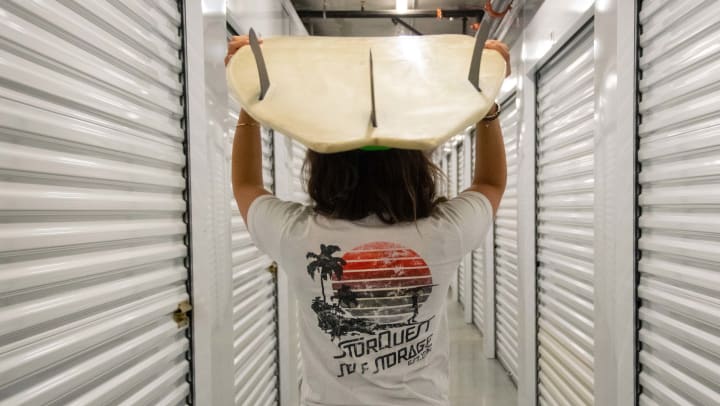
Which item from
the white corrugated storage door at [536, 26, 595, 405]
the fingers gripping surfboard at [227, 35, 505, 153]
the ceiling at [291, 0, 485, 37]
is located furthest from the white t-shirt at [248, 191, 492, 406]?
the ceiling at [291, 0, 485, 37]

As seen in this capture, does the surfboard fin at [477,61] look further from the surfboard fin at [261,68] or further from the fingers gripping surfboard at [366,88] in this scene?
the surfboard fin at [261,68]

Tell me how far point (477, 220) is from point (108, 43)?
4.66 feet

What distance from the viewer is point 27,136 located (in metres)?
1.12

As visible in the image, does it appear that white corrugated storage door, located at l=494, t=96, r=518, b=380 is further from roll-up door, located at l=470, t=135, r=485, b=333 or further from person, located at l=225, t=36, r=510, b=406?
person, located at l=225, t=36, r=510, b=406

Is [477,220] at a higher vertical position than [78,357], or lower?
higher

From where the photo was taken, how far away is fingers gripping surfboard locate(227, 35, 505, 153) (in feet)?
2.49

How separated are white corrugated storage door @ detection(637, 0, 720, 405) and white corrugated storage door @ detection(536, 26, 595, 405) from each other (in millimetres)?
554

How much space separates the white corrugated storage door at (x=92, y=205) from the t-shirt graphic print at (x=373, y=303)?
808 mm

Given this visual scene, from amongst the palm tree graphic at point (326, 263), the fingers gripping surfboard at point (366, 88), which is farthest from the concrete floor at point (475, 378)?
the fingers gripping surfboard at point (366, 88)

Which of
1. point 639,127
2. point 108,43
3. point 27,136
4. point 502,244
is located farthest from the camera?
point 502,244

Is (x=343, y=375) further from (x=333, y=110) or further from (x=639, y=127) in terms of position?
(x=639, y=127)

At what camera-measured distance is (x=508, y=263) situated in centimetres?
430

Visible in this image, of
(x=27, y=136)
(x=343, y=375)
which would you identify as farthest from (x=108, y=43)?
(x=343, y=375)

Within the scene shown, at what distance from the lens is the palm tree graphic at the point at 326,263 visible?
96 cm
